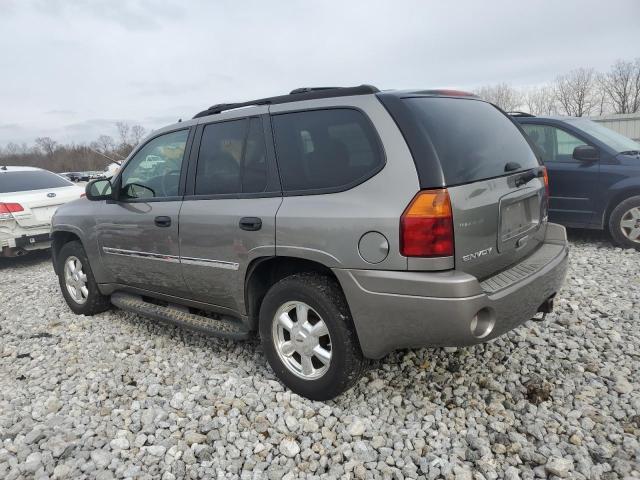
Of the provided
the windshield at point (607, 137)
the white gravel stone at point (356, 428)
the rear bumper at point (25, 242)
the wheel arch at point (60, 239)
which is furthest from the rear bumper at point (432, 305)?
the rear bumper at point (25, 242)

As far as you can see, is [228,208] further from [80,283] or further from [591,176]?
[591,176]

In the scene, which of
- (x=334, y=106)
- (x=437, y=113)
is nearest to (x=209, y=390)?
(x=334, y=106)

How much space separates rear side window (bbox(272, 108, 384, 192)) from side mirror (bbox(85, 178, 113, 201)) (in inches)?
77.6

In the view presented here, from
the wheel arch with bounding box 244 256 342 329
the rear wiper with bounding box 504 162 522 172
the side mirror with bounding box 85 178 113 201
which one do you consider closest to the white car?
the side mirror with bounding box 85 178 113 201

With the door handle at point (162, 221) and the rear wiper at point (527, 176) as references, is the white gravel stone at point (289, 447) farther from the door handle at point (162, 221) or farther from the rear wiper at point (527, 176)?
the rear wiper at point (527, 176)

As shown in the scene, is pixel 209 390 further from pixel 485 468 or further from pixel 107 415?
pixel 485 468

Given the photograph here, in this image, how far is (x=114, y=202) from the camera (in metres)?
4.13

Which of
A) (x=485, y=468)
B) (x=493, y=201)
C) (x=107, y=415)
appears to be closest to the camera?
(x=485, y=468)

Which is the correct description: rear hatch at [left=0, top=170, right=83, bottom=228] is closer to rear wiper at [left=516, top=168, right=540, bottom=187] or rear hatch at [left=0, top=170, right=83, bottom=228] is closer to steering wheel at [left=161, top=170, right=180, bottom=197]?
steering wheel at [left=161, top=170, right=180, bottom=197]

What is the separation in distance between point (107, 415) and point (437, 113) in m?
2.70

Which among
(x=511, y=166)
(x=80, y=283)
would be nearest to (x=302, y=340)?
(x=511, y=166)

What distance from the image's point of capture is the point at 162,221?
142 inches

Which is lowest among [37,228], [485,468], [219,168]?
[485,468]

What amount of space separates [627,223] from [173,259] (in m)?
5.49
